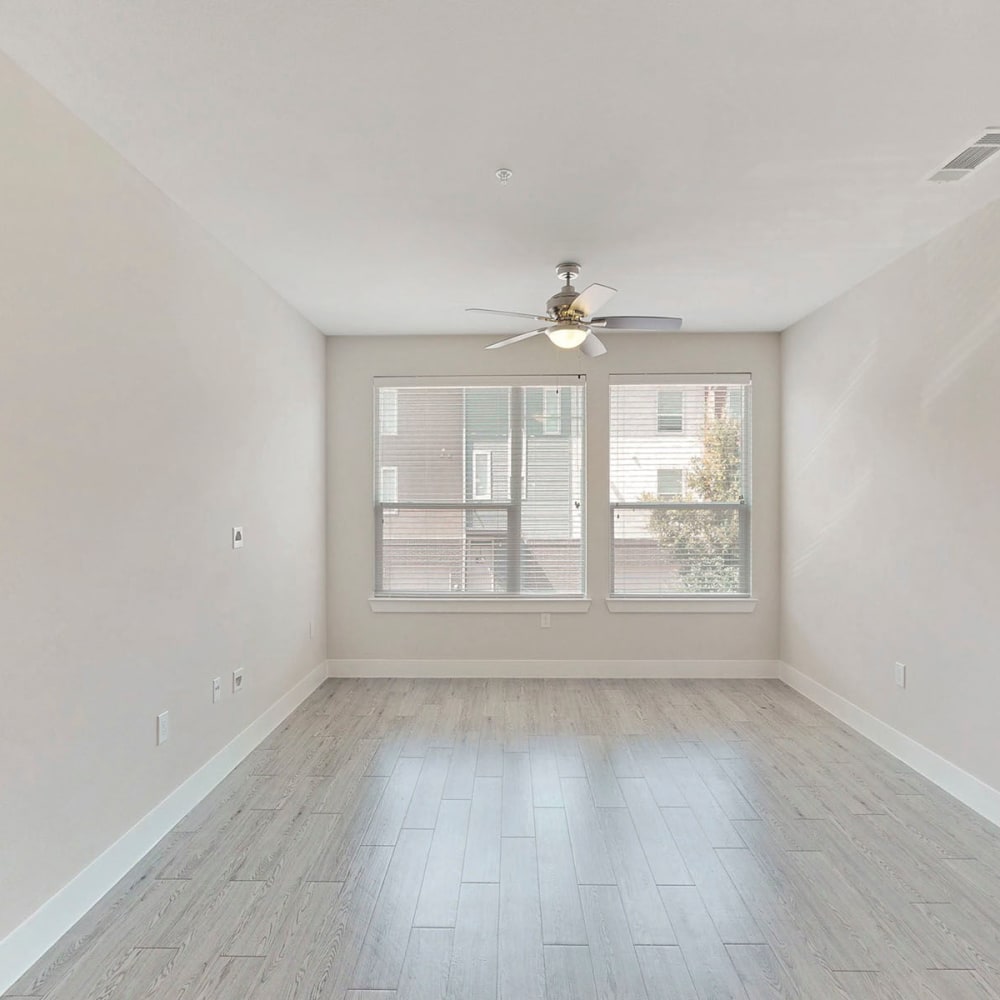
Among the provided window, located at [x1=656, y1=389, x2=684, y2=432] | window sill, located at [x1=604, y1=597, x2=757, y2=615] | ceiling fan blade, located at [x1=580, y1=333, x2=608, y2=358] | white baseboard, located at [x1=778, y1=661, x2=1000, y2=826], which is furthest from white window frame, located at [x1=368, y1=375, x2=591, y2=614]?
white baseboard, located at [x1=778, y1=661, x2=1000, y2=826]

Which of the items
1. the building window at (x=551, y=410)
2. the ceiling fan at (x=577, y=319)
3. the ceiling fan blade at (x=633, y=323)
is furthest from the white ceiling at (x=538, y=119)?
the building window at (x=551, y=410)

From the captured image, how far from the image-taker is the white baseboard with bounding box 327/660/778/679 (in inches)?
195

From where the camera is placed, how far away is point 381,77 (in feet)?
6.36

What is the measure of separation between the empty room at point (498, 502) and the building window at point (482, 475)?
3 cm

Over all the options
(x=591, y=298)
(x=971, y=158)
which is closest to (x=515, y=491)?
(x=591, y=298)

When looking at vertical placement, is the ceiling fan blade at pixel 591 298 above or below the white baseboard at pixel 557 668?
above

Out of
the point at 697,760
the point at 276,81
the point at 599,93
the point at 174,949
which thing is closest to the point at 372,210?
the point at 276,81

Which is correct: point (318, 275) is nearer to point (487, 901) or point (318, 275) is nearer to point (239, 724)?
point (239, 724)

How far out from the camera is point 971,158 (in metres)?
2.40

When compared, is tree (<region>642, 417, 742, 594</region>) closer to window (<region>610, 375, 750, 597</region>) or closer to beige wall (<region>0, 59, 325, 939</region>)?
window (<region>610, 375, 750, 597</region>)

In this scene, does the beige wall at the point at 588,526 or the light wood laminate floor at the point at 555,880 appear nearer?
the light wood laminate floor at the point at 555,880

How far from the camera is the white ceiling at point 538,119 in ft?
5.64

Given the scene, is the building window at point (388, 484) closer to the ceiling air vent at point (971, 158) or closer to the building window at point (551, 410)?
the building window at point (551, 410)

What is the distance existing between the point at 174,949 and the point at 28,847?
1.77 ft
